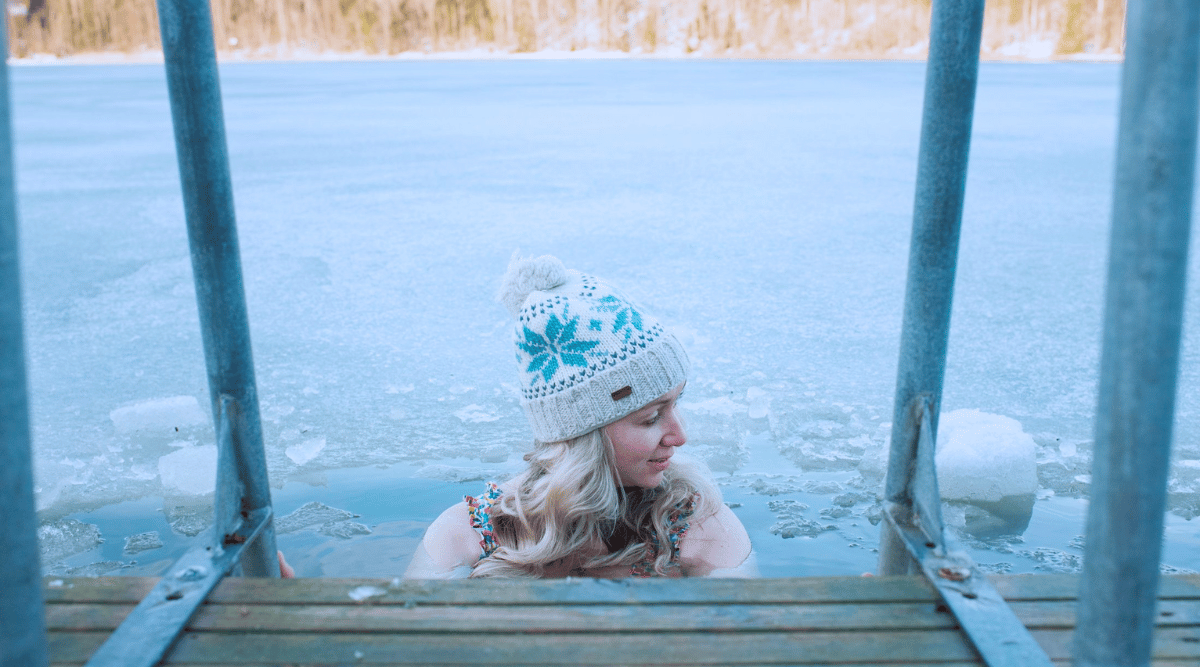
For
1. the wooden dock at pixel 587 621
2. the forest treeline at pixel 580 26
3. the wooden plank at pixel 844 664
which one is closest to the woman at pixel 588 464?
the wooden dock at pixel 587 621

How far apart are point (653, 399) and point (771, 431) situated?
0.95 m

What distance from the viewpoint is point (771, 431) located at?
2295 millimetres

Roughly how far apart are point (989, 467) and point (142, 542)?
1.67 metres

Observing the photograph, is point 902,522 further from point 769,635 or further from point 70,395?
point 70,395

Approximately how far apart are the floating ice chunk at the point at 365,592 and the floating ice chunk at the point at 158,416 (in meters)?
1.56

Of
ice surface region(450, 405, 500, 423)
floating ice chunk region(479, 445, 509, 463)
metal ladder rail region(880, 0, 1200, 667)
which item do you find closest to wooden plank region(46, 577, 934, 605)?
metal ladder rail region(880, 0, 1200, 667)

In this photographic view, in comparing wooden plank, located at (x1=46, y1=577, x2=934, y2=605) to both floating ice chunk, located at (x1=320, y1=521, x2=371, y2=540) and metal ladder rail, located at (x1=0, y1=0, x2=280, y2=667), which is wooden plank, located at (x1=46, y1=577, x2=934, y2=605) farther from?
floating ice chunk, located at (x1=320, y1=521, x2=371, y2=540)

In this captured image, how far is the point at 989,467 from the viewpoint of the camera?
1977mm

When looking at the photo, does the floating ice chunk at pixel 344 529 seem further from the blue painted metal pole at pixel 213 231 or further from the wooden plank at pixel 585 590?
the wooden plank at pixel 585 590

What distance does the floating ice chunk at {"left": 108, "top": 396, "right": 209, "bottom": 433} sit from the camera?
2287 mm

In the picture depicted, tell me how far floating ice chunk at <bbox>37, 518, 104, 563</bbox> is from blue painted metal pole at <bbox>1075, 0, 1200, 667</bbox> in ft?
5.93

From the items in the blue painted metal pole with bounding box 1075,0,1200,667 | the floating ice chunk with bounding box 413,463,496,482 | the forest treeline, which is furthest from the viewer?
the forest treeline

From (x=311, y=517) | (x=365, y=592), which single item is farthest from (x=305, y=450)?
(x=365, y=592)

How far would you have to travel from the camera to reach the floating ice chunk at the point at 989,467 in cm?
197
